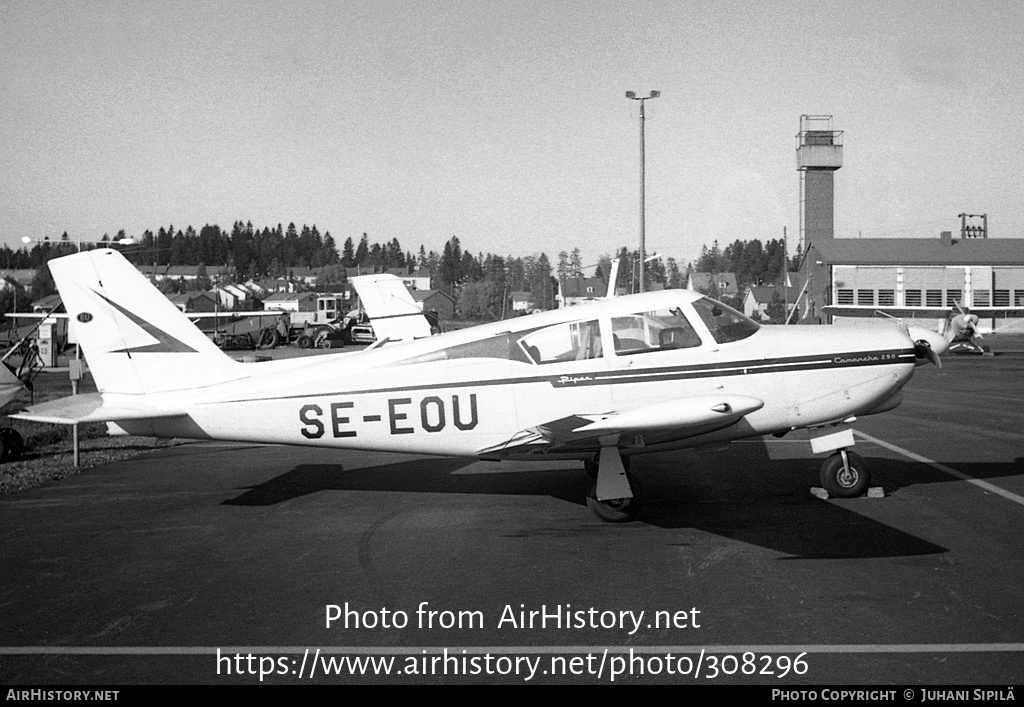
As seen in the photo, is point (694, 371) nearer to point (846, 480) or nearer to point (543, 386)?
point (543, 386)

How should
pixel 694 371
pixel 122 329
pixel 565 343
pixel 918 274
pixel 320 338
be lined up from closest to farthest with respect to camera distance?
pixel 694 371
pixel 565 343
pixel 122 329
pixel 320 338
pixel 918 274

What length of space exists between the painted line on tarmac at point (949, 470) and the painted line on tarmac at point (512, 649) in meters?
4.80

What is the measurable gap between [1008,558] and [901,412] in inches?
471

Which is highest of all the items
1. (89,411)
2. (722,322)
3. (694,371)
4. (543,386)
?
(722,322)

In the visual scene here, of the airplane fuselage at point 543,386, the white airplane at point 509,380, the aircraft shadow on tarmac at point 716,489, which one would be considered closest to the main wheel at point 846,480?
the white airplane at point 509,380

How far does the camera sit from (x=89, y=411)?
8984mm

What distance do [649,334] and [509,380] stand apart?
161 cm

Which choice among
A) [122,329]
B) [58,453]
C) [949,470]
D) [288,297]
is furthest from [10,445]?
[288,297]

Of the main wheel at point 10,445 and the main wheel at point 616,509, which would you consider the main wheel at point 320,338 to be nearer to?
the main wheel at point 10,445

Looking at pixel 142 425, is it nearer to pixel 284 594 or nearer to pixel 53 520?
pixel 53 520

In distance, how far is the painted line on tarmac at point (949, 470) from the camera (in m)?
9.56

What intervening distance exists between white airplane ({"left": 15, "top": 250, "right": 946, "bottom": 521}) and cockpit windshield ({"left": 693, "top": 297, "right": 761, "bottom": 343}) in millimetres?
19
